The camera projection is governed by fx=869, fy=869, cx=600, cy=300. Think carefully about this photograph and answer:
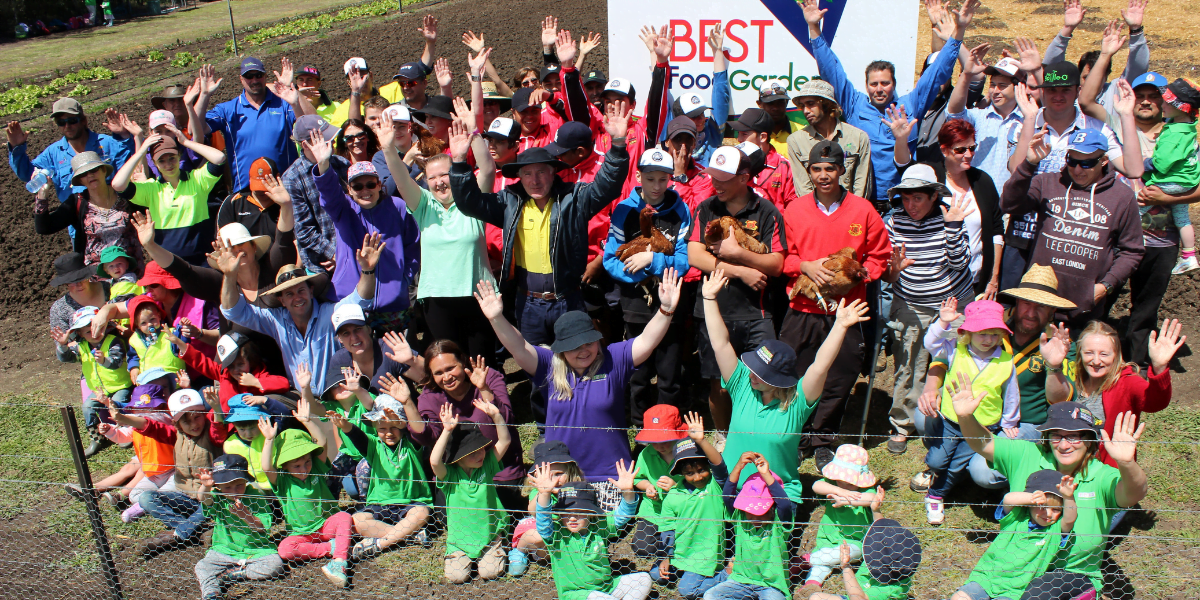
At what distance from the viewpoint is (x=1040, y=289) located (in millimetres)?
5000

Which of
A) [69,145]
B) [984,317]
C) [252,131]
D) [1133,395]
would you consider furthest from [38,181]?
[1133,395]

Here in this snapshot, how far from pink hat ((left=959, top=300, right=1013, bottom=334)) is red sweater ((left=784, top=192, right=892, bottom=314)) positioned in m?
0.63

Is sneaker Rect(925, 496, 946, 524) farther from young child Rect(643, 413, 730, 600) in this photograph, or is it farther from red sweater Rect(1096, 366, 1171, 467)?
young child Rect(643, 413, 730, 600)

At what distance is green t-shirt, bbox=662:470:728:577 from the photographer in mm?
4484

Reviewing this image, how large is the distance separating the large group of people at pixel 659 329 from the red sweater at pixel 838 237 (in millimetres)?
18

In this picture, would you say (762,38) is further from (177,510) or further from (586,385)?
(177,510)

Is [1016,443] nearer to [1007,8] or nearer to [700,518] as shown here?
[700,518]

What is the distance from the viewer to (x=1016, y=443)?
14.2 feet

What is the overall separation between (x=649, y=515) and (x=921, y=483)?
194 centimetres

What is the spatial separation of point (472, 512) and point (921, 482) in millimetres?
2770

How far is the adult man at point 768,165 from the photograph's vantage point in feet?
20.2

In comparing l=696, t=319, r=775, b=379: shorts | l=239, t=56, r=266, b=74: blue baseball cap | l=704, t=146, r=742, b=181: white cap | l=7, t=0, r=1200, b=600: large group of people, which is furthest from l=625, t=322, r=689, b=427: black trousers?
l=239, t=56, r=266, b=74: blue baseball cap

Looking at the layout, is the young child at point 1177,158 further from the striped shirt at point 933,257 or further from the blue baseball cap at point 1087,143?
the striped shirt at point 933,257

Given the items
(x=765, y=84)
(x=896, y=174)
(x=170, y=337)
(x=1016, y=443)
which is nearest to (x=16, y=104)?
(x=170, y=337)
